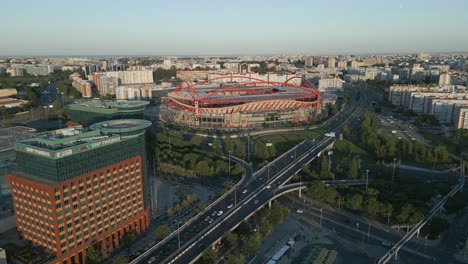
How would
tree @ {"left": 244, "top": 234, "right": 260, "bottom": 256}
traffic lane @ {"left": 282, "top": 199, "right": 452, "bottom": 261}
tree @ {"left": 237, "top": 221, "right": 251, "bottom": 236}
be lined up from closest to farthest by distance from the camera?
tree @ {"left": 244, "top": 234, "right": 260, "bottom": 256}
traffic lane @ {"left": 282, "top": 199, "right": 452, "bottom": 261}
tree @ {"left": 237, "top": 221, "right": 251, "bottom": 236}

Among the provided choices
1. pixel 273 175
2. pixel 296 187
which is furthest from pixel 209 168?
pixel 296 187

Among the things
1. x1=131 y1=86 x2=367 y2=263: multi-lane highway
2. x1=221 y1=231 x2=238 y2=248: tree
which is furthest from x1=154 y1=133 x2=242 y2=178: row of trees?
x1=221 y1=231 x2=238 y2=248: tree

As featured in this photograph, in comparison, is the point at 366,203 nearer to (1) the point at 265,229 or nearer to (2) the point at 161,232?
(1) the point at 265,229

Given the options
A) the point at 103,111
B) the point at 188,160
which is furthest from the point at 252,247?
the point at 103,111

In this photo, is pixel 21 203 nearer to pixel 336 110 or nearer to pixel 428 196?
pixel 428 196

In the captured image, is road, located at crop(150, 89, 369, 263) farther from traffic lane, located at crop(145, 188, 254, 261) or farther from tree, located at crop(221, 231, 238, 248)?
tree, located at crop(221, 231, 238, 248)

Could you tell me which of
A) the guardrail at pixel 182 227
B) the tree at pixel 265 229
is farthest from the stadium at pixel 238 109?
the tree at pixel 265 229
